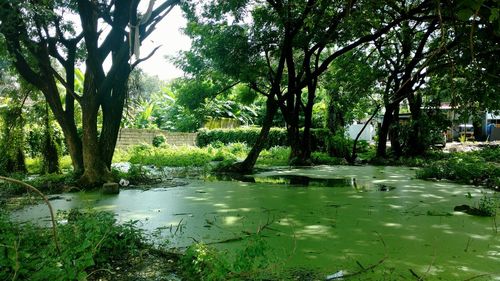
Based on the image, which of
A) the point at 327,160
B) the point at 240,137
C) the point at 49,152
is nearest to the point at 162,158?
the point at 49,152

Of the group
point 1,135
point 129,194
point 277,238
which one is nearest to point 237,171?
point 129,194

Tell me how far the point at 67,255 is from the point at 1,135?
6.50m

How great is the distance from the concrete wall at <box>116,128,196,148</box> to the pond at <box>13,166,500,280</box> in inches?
246

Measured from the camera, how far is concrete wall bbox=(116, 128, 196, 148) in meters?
11.7

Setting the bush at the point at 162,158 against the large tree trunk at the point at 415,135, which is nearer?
the bush at the point at 162,158

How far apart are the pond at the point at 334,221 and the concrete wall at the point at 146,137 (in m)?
6.26

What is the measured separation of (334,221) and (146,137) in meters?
10.1

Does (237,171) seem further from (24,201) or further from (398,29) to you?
(398,29)

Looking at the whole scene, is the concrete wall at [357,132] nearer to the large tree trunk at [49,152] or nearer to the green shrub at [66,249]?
the large tree trunk at [49,152]

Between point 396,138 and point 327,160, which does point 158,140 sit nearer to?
point 327,160

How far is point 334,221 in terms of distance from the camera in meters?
3.42

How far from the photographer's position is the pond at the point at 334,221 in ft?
7.95

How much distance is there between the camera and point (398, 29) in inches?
365

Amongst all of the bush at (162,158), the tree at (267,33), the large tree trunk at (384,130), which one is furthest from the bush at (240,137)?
the tree at (267,33)
